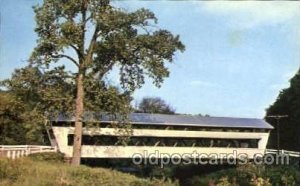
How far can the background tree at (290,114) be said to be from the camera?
205 ft

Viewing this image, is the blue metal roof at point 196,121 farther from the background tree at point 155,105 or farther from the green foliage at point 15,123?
the background tree at point 155,105

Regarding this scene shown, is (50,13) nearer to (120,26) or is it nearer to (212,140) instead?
(120,26)

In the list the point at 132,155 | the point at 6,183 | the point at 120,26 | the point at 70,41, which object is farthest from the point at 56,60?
the point at 132,155

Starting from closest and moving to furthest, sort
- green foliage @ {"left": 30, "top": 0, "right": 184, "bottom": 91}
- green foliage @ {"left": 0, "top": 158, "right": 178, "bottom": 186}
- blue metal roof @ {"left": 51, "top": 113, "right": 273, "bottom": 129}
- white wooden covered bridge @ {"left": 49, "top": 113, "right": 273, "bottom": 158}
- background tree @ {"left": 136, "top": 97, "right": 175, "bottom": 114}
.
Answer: green foliage @ {"left": 0, "top": 158, "right": 178, "bottom": 186} → green foliage @ {"left": 30, "top": 0, "right": 184, "bottom": 91} → white wooden covered bridge @ {"left": 49, "top": 113, "right": 273, "bottom": 158} → blue metal roof @ {"left": 51, "top": 113, "right": 273, "bottom": 129} → background tree @ {"left": 136, "top": 97, "right": 175, "bottom": 114}

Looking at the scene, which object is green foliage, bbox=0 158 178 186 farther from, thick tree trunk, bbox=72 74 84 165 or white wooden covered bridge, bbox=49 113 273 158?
white wooden covered bridge, bbox=49 113 273 158

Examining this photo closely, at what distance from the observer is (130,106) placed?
30609 millimetres

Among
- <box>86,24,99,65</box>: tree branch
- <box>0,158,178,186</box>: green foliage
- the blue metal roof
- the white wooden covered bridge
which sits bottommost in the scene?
<box>0,158,178,186</box>: green foliage

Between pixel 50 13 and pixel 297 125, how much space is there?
4001 cm

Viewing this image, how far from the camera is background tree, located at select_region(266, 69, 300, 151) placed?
62.6m

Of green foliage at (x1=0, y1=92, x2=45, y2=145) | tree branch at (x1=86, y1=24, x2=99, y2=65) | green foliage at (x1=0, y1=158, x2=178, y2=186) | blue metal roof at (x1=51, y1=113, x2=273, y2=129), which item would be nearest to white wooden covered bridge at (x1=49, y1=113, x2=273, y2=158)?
blue metal roof at (x1=51, y1=113, x2=273, y2=129)

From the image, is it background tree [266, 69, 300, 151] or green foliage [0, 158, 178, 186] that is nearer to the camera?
green foliage [0, 158, 178, 186]

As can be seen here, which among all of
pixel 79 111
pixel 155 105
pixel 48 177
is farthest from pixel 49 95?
pixel 155 105

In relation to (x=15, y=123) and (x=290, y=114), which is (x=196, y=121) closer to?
(x=290, y=114)

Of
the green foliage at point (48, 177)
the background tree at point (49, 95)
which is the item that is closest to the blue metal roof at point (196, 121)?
the background tree at point (49, 95)
